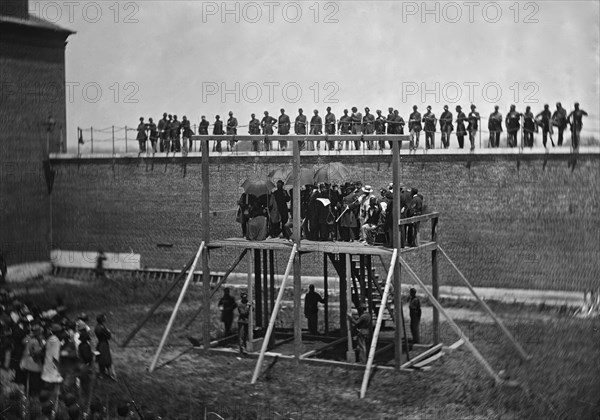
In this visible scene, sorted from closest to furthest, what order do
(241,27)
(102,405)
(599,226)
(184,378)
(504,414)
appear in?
1. (102,405)
2. (504,414)
3. (184,378)
4. (241,27)
5. (599,226)

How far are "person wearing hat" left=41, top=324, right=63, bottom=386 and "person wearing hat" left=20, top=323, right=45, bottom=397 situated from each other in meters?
0.05

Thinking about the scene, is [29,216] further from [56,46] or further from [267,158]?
[267,158]

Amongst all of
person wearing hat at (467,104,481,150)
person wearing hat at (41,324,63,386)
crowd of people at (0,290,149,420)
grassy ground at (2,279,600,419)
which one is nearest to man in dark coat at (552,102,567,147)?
person wearing hat at (467,104,481,150)

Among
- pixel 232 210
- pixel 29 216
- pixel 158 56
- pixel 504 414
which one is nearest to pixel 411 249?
pixel 504 414

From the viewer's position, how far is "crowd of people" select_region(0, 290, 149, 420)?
9.10 meters

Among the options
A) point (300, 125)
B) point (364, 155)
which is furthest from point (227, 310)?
point (364, 155)

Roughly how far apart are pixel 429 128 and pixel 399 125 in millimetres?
638

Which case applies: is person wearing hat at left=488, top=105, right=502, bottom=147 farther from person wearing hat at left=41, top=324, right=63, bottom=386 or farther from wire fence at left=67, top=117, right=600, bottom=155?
person wearing hat at left=41, top=324, right=63, bottom=386

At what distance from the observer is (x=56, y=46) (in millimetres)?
11469

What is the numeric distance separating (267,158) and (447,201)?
9.69 feet

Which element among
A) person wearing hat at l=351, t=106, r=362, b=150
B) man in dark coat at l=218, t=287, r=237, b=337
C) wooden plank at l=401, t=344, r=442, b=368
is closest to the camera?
wooden plank at l=401, t=344, r=442, b=368

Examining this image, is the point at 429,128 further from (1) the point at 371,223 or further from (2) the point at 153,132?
(1) the point at 371,223

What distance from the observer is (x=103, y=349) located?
400 inches

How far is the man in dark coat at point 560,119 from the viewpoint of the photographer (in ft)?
50.0
